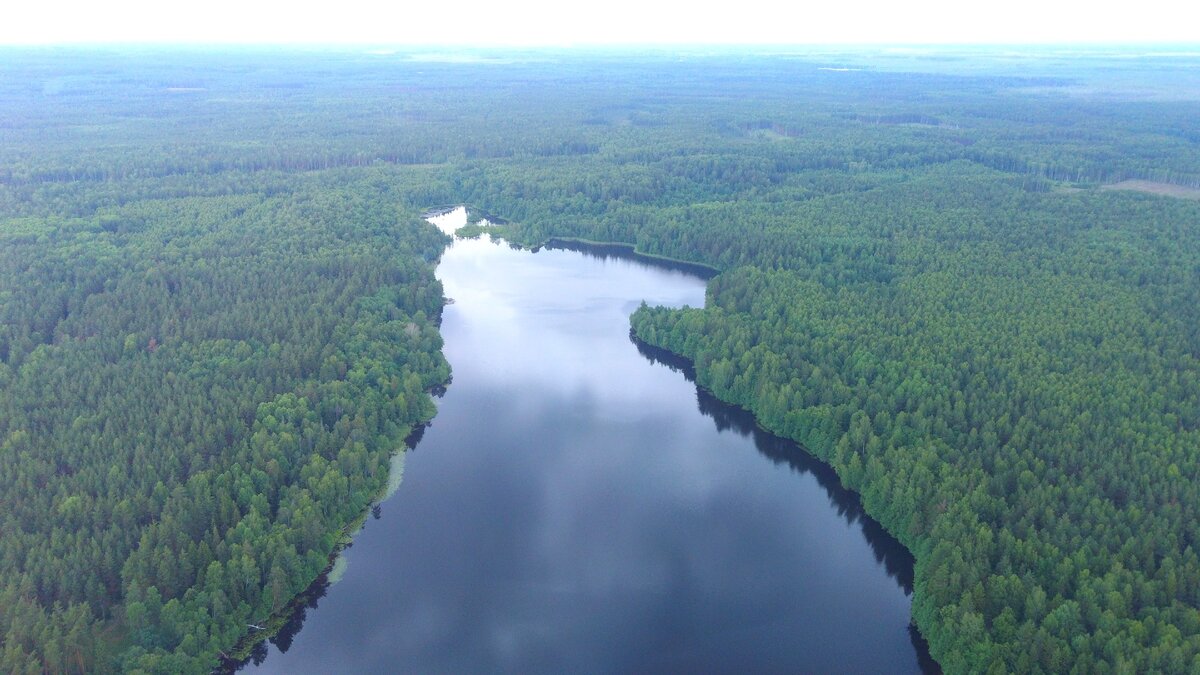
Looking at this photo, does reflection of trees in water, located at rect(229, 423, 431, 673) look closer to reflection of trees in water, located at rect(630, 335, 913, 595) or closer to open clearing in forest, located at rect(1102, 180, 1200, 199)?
reflection of trees in water, located at rect(630, 335, 913, 595)

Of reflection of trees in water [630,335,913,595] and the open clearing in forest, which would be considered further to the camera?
the open clearing in forest

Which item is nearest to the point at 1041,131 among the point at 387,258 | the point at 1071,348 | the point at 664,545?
the point at 1071,348

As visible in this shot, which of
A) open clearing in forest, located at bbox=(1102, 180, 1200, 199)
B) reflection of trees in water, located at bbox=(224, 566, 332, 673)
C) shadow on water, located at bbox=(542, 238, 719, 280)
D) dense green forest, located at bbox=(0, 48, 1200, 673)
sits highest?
open clearing in forest, located at bbox=(1102, 180, 1200, 199)

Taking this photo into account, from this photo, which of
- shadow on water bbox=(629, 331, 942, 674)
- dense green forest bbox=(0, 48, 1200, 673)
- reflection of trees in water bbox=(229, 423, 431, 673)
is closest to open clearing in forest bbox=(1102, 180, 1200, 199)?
dense green forest bbox=(0, 48, 1200, 673)

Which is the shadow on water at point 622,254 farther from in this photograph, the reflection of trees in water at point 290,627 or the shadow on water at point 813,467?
the reflection of trees in water at point 290,627

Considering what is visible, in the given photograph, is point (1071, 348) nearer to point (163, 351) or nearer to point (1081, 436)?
point (1081, 436)

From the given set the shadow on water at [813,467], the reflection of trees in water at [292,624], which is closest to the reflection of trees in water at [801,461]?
the shadow on water at [813,467]

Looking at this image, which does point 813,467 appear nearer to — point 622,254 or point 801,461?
point 801,461

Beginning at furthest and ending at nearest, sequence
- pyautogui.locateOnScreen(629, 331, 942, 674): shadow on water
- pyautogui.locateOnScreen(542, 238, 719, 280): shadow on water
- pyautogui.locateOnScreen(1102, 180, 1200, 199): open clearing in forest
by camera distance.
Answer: pyautogui.locateOnScreen(1102, 180, 1200, 199): open clearing in forest, pyautogui.locateOnScreen(542, 238, 719, 280): shadow on water, pyautogui.locateOnScreen(629, 331, 942, 674): shadow on water
